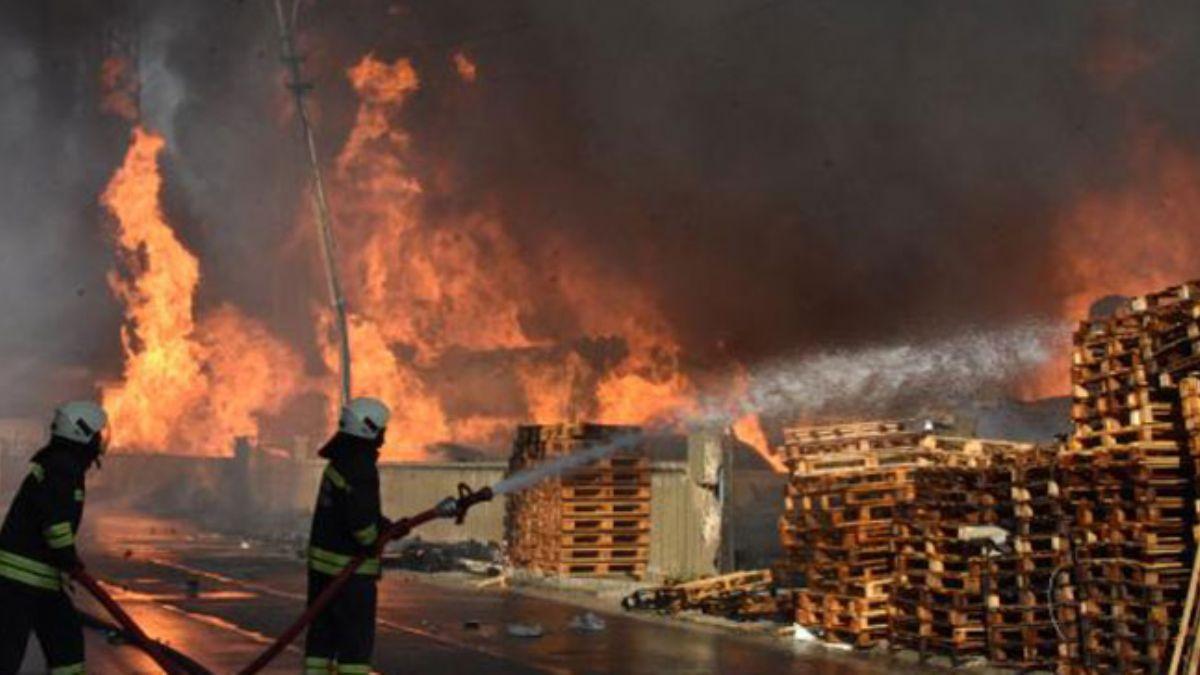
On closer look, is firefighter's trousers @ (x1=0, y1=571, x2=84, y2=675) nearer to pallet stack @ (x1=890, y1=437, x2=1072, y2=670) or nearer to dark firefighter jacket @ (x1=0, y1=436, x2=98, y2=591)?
dark firefighter jacket @ (x1=0, y1=436, x2=98, y2=591)

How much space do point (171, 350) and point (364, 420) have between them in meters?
55.0

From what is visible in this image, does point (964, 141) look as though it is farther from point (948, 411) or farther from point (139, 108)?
point (139, 108)

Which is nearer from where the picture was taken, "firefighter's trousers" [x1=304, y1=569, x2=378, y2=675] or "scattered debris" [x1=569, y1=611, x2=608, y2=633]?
"firefighter's trousers" [x1=304, y1=569, x2=378, y2=675]

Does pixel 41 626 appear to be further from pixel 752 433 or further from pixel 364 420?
pixel 752 433

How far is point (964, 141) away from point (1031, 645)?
2600 cm

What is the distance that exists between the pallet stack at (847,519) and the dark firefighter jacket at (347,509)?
881 cm

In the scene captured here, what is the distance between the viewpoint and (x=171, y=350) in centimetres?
6109

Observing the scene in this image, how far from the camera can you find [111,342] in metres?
72.6

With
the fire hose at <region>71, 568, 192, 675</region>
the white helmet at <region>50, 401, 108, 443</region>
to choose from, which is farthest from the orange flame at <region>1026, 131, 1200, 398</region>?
the white helmet at <region>50, 401, 108, 443</region>

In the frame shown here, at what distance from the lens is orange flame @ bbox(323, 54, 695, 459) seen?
4641cm

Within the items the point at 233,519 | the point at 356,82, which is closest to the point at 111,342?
the point at 356,82

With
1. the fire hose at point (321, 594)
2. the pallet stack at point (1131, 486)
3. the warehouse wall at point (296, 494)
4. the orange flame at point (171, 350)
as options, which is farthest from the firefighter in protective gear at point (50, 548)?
the orange flame at point (171, 350)

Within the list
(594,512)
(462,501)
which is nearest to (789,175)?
(594,512)

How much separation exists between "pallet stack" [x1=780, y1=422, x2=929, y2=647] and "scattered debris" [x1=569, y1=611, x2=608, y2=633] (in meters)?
2.42
